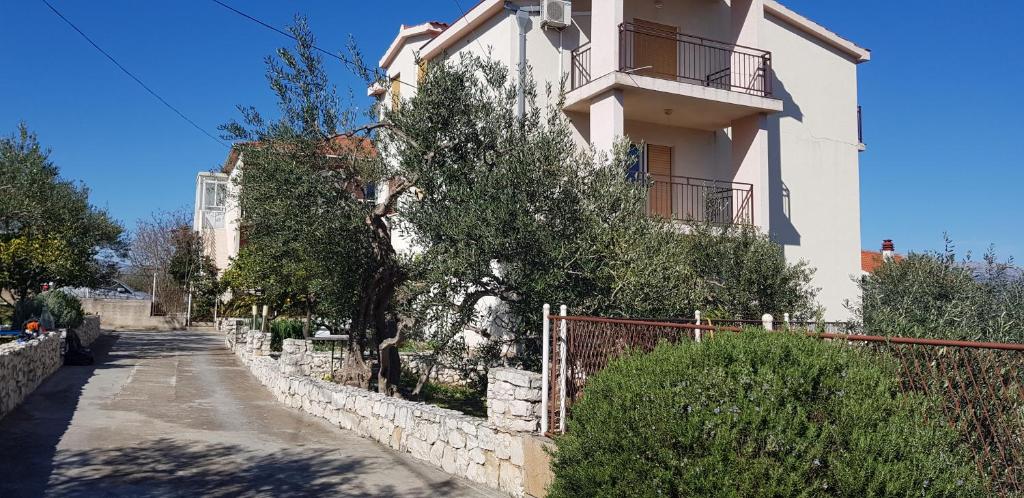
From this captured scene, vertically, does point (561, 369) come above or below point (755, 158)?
below

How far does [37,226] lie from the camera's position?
2286cm

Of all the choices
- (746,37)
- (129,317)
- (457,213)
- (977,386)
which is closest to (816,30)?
(746,37)

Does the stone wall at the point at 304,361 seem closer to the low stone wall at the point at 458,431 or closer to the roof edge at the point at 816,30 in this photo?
the low stone wall at the point at 458,431

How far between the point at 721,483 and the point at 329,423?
837cm

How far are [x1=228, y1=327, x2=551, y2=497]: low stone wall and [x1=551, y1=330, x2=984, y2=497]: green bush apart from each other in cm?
191

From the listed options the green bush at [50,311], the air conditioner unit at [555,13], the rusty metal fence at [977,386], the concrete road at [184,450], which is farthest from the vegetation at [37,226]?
the rusty metal fence at [977,386]

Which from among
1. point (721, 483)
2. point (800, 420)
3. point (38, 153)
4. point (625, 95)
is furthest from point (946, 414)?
point (38, 153)

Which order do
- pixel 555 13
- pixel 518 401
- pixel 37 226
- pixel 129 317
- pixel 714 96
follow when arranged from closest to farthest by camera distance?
pixel 518 401
pixel 555 13
pixel 714 96
pixel 37 226
pixel 129 317

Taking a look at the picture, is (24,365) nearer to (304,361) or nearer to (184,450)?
(304,361)

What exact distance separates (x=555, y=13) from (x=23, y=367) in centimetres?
1160

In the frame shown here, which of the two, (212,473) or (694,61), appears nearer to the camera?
(212,473)

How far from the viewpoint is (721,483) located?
426 centimetres

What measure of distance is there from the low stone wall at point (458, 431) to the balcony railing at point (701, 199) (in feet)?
25.0

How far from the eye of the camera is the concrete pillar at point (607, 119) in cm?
1411
